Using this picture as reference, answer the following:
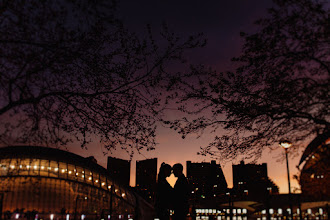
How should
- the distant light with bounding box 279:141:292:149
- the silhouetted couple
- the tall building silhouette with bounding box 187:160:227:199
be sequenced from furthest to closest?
the tall building silhouette with bounding box 187:160:227:199
the distant light with bounding box 279:141:292:149
the silhouetted couple

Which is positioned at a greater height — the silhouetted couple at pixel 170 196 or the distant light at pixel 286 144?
the distant light at pixel 286 144

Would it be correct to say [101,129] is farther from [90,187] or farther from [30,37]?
[90,187]

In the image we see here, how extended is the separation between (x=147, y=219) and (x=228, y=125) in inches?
2019

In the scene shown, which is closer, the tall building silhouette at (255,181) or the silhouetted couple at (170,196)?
the silhouetted couple at (170,196)

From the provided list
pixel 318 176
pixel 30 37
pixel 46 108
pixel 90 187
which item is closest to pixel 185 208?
pixel 46 108

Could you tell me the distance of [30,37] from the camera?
316 inches

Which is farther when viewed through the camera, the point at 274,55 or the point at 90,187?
the point at 90,187

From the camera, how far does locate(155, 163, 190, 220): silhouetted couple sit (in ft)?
18.1

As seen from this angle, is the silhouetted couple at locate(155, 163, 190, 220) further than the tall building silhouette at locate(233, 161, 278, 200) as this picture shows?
No

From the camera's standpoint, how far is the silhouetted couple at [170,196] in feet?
18.1

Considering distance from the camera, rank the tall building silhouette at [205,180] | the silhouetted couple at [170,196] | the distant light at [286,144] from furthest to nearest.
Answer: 1. the tall building silhouette at [205,180]
2. the distant light at [286,144]
3. the silhouetted couple at [170,196]

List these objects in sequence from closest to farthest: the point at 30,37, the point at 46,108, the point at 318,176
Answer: the point at 30,37
the point at 46,108
the point at 318,176

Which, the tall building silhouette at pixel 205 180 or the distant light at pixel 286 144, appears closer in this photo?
the distant light at pixel 286 144

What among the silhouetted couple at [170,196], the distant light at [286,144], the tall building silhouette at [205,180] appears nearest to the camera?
the silhouetted couple at [170,196]
